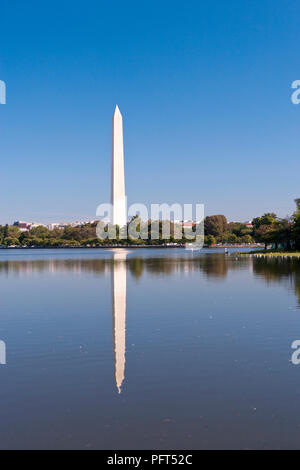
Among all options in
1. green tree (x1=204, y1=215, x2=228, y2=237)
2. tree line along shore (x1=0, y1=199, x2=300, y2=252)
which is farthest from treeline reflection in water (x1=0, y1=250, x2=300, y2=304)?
green tree (x1=204, y1=215, x2=228, y2=237)

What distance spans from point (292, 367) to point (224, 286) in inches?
676

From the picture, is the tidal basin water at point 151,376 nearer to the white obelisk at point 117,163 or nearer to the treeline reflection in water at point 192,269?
the treeline reflection in water at point 192,269

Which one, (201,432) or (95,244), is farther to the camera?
(95,244)

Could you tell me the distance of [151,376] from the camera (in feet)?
34.1

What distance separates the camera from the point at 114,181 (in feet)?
333

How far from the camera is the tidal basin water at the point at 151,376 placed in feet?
24.5

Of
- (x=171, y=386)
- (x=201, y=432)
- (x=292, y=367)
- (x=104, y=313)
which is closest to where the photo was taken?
(x=201, y=432)

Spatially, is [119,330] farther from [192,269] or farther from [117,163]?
[117,163]

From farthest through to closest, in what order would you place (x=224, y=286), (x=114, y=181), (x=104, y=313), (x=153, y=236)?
(x=153, y=236)
(x=114, y=181)
(x=224, y=286)
(x=104, y=313)

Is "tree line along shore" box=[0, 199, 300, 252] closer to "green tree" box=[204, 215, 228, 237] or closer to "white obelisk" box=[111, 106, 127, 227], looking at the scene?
"green tree" box=[204, 215, 228, 237]

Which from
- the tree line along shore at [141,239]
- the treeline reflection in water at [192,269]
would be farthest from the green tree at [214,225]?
the treeline reflection in water at [192,269]

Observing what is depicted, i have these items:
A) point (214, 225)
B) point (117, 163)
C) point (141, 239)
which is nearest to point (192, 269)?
point (117, 163)
